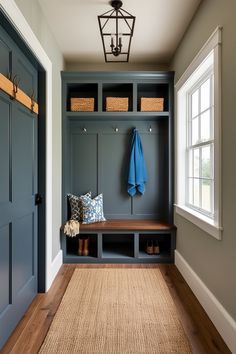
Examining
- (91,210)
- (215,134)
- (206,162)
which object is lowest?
(91,210)

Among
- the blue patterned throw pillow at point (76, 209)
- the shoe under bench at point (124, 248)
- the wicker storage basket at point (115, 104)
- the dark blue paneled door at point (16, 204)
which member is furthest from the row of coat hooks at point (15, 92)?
the shoe under bench at point (124, 248)

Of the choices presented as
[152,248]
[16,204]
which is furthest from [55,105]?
[152,248]

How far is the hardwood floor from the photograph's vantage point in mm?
1659

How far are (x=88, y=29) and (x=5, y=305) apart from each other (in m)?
2.76

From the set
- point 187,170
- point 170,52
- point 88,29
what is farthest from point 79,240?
point 170,52

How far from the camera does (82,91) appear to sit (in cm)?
358

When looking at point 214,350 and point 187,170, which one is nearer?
point 214,350

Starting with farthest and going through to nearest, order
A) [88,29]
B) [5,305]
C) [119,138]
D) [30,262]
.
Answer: [119,138] → [88,29] → [30,262] → [5,305]

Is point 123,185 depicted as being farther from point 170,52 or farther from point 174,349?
point 174,349

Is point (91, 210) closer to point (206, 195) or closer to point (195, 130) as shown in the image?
point (206, 195)

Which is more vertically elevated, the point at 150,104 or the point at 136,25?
the point at 136,25

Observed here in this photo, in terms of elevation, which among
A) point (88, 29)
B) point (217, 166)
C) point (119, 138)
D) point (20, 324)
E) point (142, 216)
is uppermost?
point (88, 29)

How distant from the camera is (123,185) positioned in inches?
141

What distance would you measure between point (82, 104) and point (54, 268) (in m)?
2.08
